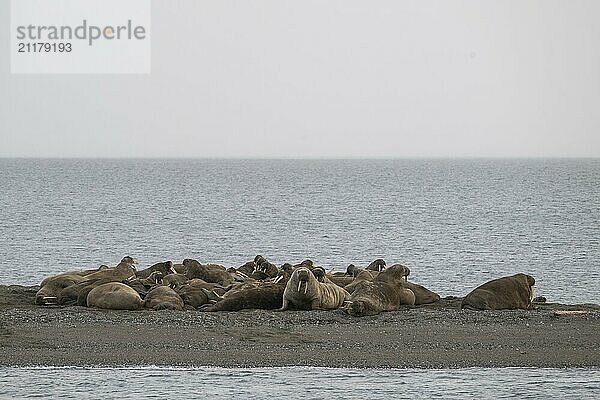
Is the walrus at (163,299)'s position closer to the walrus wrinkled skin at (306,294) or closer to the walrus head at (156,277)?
the walrus head at (156,277)

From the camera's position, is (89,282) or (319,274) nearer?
(319,274)

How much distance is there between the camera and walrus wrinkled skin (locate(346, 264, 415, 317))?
15.7 m

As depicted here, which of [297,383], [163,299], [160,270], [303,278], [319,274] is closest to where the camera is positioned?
[297,383]

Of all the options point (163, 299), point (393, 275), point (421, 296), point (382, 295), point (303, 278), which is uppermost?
point (303, 278)

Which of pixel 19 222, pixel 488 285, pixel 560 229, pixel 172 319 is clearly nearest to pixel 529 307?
pixel 488 285

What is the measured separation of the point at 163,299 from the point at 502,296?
5047mm

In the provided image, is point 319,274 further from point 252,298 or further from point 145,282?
point 145,282

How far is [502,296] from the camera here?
675 inches

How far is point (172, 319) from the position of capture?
15102mm

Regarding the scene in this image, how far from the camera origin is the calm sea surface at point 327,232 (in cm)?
3784

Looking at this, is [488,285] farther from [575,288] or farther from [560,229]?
[560,229]

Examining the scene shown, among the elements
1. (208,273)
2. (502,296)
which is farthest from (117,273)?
(502,296)

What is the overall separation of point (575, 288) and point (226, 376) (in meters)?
21.3

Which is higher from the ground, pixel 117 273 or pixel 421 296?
pixel 117 273
